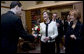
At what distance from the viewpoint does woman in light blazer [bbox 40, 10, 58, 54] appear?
89.9 inches

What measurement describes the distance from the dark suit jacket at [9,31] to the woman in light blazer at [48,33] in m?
0.67

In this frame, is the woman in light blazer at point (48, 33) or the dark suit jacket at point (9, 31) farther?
the woman in light blazer at point (48, 33)

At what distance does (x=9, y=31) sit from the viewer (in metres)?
1.63

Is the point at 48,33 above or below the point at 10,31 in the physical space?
below

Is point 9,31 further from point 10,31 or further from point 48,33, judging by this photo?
point 48,33

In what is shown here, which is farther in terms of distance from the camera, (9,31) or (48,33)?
(48,33)

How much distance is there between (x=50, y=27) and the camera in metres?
2.29

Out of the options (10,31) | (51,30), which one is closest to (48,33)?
(51,30)

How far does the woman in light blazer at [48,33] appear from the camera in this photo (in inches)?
89.9

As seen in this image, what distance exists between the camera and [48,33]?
2.29 meters

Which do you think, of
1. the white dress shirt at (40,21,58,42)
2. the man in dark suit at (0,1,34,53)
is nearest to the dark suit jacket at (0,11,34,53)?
the man in dark suit at (0,1,34,53)

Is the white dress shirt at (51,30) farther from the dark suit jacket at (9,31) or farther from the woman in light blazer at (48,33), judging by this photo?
the dark suit jacket at (9,31)

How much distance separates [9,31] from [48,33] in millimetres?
851

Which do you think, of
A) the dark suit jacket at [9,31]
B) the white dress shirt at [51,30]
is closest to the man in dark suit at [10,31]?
the dark suit jacket at [9,31]
